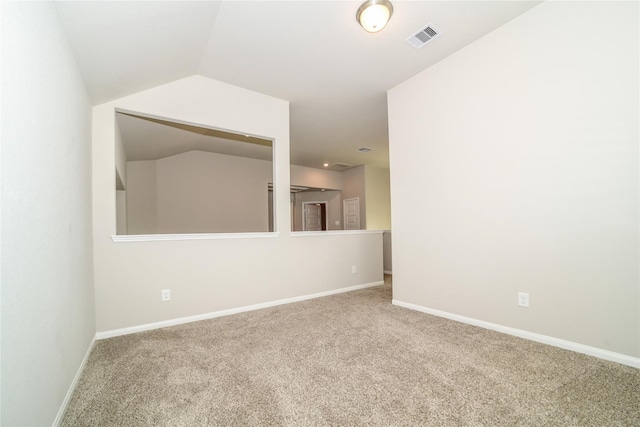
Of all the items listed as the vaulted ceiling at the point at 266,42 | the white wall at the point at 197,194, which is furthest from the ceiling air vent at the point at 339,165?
the vaulted ceiling at the point at 266,42

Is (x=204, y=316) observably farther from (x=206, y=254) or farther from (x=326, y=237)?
(x=326, y=237)

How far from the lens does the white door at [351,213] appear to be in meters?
7.82

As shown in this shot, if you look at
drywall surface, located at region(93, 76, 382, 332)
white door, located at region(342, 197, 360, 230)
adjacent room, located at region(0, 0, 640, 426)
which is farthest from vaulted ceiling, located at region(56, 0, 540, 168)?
white door, located at region(342, 197, 360, 230)

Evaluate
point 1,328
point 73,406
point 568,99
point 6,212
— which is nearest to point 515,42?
point 568,99

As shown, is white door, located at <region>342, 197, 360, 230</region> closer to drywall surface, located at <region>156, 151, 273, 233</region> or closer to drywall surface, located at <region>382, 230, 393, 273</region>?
drywall surface, located at <region>382, 230, 393, 273</region>

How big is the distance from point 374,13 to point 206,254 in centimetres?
274

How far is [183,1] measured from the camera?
1931 mm

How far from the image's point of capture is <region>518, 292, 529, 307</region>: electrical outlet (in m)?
2.34

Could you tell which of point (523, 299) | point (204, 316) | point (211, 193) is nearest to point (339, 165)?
point (211, 193)

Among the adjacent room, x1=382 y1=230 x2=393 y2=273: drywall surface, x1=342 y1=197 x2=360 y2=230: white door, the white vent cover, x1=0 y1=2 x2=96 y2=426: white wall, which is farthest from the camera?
x1=342 y1=197 x2=360 y2=230: white door

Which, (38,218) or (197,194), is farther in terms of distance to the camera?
(197,194)

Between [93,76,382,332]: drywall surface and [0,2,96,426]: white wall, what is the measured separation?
0.73 m

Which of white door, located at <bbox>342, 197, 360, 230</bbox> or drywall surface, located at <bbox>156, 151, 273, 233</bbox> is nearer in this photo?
drywall surface, located at <bbox>156, 151, 273, 233</bbox>

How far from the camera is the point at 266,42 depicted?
2598 mm
